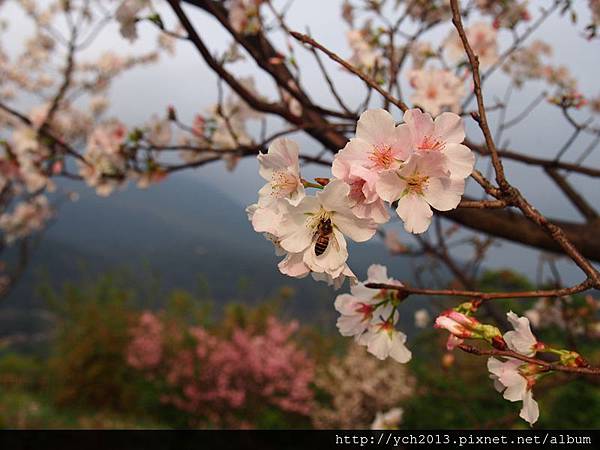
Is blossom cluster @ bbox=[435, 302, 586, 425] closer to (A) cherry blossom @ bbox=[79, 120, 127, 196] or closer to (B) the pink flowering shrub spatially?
(A) cherry blossom @ bbox=[79, 120, 127, 196]

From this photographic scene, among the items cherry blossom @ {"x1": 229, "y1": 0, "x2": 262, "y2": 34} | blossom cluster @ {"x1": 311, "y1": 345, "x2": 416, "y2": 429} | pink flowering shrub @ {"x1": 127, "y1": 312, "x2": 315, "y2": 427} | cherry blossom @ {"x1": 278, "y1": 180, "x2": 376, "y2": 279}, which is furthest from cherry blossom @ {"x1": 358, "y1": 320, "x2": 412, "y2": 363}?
pink flowering shrub @ {"x1": 127, "y1": 312, "x2": 315, "y2": 427}

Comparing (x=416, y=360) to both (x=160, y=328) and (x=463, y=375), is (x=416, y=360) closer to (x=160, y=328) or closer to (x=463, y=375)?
(x=463, y=375)

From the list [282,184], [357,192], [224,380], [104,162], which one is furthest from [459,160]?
[224,380]

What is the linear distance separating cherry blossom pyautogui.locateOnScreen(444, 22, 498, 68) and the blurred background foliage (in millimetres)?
3519

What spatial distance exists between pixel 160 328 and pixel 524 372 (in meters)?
6.01

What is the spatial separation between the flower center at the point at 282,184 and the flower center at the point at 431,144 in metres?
0.18

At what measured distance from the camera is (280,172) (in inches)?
25.9

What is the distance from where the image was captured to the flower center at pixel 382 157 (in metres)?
0.60

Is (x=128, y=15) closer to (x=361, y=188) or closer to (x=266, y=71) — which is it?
(x=266, y=71)

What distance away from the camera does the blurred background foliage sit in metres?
4.91

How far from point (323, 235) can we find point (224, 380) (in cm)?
538

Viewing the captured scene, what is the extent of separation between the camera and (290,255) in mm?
656
